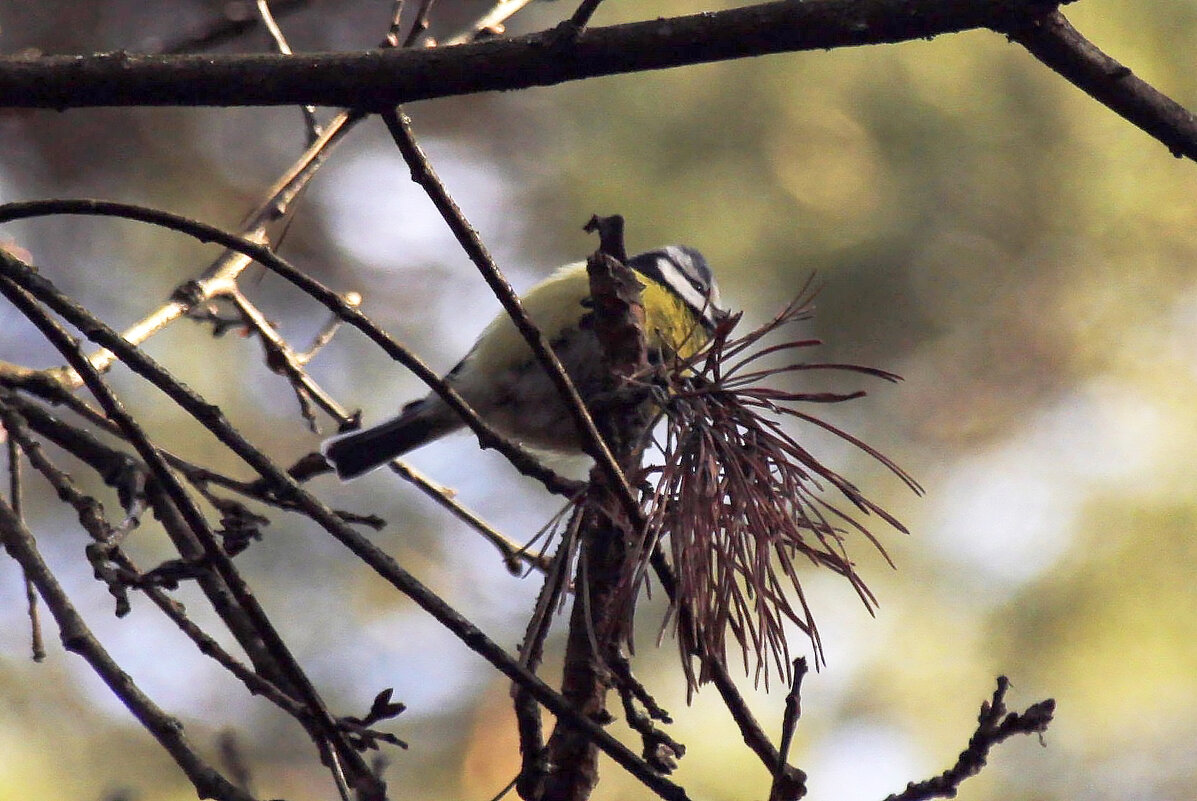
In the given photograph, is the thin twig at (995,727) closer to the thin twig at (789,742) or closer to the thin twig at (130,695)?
the thin twig at (789,742)


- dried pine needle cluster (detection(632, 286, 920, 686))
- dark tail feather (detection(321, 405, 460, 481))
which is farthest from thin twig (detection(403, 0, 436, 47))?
dark tail feather (detection(321, 405, 460, 481))

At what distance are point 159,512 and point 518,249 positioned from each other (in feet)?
9.40

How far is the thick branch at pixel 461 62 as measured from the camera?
120cm

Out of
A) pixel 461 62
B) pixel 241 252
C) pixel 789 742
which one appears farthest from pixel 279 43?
pixel 789 742

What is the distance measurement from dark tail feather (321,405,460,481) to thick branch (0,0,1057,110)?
1.83 meters

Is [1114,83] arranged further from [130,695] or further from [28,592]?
[28,592]

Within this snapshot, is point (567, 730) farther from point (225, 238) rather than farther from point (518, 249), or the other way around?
point (518, 249)

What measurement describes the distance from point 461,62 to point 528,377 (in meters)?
1.76

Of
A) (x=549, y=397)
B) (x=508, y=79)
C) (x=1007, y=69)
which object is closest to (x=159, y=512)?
(x=508, y=79)

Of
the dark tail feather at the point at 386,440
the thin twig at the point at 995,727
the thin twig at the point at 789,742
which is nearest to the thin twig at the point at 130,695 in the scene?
the thin twig at the point at 789,742

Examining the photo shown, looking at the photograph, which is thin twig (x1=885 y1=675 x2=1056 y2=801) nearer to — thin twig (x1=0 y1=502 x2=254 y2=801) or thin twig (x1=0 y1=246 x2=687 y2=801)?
thin twig (x1=0 y1=246 x2=687 y2=801)

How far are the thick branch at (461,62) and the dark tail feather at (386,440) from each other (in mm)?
1829

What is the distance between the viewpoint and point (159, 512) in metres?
1.75

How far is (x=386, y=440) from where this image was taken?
10.3 feet
